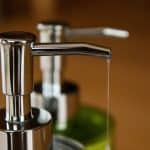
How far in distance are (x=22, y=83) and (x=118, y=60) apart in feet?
0.98

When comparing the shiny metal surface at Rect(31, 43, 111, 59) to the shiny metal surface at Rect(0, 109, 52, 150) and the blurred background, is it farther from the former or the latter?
the blurred background

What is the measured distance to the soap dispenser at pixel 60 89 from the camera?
398mm

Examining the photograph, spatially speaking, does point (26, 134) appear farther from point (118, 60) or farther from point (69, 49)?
point (118, 60)

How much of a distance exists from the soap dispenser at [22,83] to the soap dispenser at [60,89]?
0.09 meters

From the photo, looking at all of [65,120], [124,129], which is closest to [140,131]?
[124,129]

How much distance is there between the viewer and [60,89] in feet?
1.36

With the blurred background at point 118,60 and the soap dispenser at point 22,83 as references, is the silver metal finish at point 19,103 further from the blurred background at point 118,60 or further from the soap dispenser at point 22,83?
the blurred background at point 118,60

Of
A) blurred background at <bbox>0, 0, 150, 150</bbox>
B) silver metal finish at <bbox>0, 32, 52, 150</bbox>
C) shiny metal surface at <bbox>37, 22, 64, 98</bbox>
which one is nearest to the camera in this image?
silver metal finish at <bbox>0, 32, 52, 150</bbox>

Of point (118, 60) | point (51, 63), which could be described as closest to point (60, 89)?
point (51, 63)

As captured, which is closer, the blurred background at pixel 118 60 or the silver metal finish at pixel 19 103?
the silver metal finish at pixel 19 103

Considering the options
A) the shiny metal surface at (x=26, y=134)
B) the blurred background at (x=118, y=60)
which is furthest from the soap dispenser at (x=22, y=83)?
the blurred background at (x=118, y=60)

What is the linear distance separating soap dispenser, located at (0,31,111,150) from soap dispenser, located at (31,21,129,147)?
0.30ft

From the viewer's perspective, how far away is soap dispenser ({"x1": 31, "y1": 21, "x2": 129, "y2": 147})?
15.7 inches

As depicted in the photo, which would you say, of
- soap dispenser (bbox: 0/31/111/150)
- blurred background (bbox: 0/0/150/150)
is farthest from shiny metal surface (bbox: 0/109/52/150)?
blurred background (bbox: 0/0/150/150)
